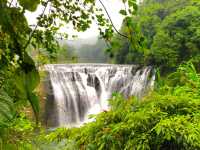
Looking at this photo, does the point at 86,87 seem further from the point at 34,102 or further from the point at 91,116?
the point at 34,102

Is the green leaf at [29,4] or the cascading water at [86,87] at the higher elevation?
the green leaf at [29,4]

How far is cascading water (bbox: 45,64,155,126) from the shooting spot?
15727 millimetres

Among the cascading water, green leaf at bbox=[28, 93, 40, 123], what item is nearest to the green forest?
green leaf at bbox=[28, 93, 40, 123]

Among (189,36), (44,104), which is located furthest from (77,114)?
(189,36)

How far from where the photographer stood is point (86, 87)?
57.1 ft

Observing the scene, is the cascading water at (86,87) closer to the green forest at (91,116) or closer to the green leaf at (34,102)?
the green forest at (91,116)

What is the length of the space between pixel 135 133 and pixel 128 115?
214mm

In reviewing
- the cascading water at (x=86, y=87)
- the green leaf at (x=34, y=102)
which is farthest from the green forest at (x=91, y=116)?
the cascading water at (x=86, y=87)

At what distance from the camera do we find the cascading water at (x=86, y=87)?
51.6 feet

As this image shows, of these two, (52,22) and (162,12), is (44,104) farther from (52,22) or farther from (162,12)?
(52,22)

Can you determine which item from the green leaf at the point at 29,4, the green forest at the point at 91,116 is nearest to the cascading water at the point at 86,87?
the green forest at the point at 91,116

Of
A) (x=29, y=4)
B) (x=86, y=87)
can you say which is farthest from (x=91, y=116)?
(x=86, y=87)

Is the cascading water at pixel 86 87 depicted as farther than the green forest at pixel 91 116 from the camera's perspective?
Yes

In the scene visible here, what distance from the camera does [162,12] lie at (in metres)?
23.3
